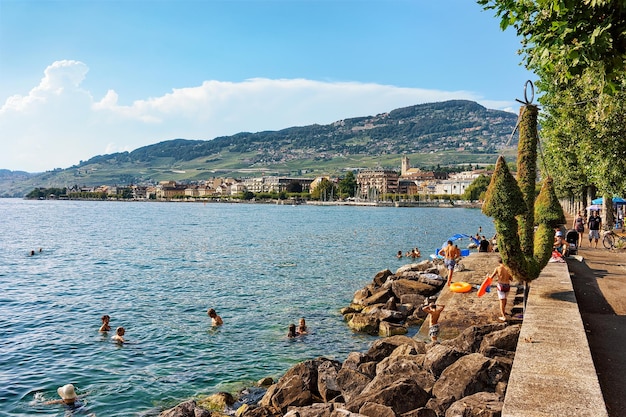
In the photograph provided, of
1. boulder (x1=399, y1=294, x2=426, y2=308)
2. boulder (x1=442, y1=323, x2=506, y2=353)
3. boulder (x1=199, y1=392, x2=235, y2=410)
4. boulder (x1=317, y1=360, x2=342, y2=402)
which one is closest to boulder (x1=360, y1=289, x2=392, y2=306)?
boulder (x1=399, y1=294, x2=426, y2=308)

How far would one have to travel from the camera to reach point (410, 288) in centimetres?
2356

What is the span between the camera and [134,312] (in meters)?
24.2

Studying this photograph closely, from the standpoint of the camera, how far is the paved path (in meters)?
8.28

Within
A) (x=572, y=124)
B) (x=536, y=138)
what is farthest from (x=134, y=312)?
(x=572, y=124)

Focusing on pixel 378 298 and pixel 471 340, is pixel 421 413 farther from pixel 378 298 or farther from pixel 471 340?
pixel 378 298

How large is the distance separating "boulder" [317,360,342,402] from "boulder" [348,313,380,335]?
701 centimetres

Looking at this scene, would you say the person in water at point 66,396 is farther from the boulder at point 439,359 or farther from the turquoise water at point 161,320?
the boulder at point 439,359

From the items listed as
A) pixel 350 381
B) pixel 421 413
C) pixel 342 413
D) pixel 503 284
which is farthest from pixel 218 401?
pixel 503 284

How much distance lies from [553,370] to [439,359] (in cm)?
306

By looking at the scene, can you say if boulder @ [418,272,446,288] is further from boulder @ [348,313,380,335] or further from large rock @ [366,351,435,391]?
large rock @ [366,351,435,391]

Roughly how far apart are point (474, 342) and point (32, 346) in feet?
50.5

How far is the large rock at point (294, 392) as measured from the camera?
36.6 ft

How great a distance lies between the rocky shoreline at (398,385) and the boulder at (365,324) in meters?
4.60

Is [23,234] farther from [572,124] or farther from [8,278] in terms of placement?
[572,124]
